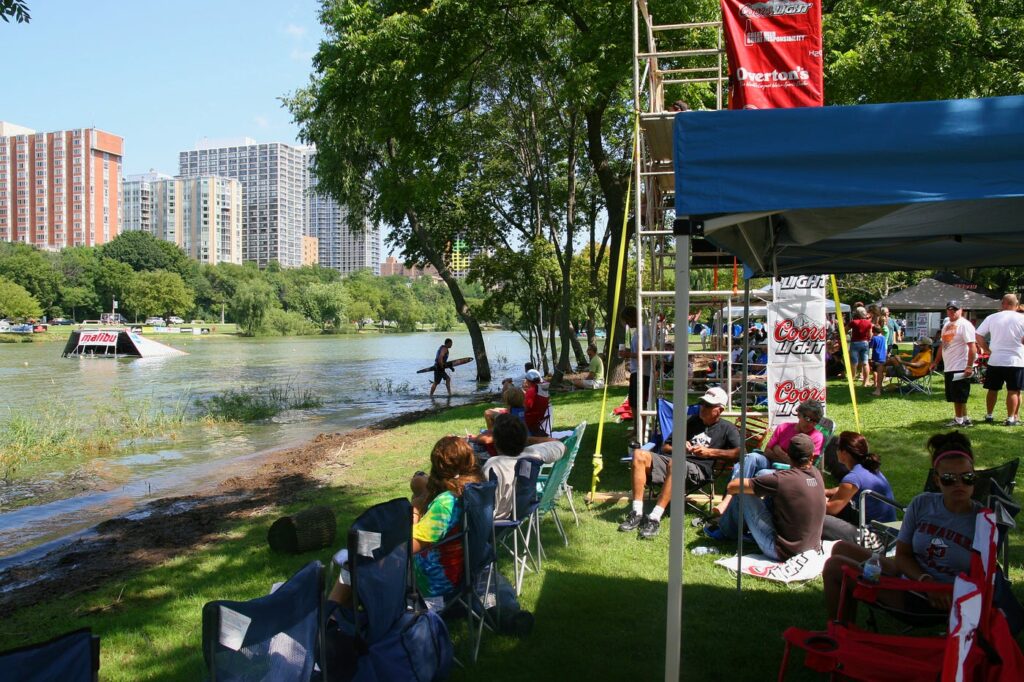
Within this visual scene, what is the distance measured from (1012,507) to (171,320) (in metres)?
108

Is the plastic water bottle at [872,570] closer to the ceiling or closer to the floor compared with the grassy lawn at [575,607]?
closer to the ceiling

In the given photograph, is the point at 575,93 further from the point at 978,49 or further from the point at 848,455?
the point at 848,455

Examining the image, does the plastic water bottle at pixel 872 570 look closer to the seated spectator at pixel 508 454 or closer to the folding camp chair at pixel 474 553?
the folding camp chair at pixel 474 553

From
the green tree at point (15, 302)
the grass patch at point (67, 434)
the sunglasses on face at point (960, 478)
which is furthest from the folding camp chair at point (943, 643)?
the green tree at point (15, 302)

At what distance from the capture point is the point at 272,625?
2369 mm

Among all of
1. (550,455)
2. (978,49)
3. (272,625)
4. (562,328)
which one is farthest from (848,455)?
(562,328)

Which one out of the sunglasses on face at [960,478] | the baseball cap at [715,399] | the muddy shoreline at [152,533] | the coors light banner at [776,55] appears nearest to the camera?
the sunglasses on face at [960,478]

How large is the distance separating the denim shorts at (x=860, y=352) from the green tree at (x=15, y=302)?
87.9m

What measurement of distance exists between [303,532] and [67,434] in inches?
392

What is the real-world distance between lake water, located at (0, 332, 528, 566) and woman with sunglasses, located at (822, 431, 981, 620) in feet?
25.2

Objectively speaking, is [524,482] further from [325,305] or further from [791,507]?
[325,305]

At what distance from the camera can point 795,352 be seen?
27.3ft

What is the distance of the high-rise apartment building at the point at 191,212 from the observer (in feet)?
547

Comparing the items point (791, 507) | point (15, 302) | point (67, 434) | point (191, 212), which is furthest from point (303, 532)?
point (191, 212)
